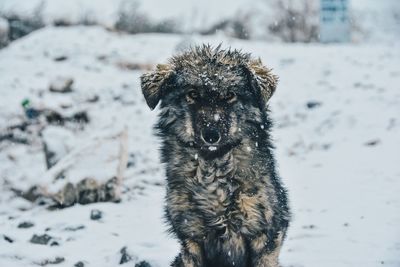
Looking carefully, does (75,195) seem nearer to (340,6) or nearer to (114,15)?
(340,6)

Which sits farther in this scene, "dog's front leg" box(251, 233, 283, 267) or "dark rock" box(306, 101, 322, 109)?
"dark rock" box(306, 101, 322, 109)

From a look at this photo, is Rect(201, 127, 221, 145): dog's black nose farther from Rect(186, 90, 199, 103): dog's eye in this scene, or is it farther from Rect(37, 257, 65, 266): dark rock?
Rect(37, 257, 65, 266): dark rock

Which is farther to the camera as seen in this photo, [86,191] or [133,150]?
[133,150]

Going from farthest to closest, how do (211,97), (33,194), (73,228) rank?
1. (33,194)
2. (73,228)
3. (211,97)

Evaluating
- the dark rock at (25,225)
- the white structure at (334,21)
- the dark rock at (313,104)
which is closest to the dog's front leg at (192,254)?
the dark rock at (25,225)

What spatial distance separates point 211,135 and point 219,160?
33cm

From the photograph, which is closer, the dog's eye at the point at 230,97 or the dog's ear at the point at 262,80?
the dog's eye at the point at 230,97

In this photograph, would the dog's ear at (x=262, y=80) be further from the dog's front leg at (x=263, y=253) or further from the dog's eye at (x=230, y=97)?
the dog's front leg at (x=263, y=253)

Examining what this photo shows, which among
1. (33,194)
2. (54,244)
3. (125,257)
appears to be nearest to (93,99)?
(33,194)

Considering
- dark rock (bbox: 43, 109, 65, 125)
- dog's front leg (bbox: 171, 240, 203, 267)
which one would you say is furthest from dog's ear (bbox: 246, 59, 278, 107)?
dark rock (bbox: 43, 109, 65, 125)

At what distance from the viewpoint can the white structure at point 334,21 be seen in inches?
844

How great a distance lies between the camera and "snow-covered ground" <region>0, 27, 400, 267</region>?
529cm

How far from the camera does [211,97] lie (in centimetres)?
379

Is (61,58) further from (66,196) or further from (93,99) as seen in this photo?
(66,196)
